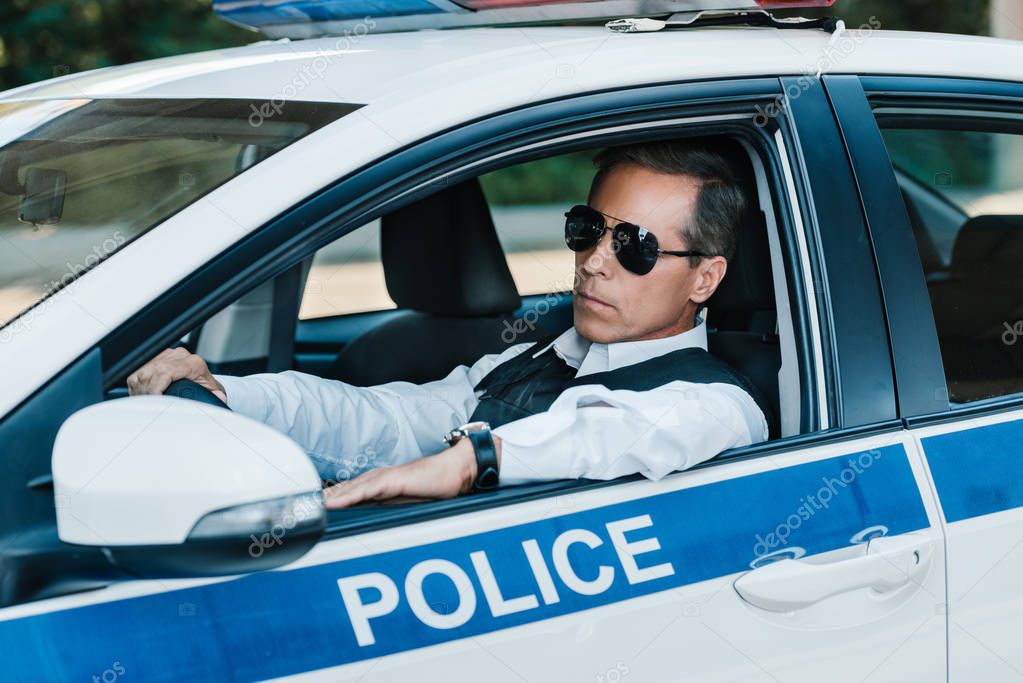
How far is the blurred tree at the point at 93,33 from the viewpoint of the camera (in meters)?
9.55

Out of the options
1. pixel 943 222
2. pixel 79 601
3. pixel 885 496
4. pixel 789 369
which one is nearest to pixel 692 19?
pixel 789 369

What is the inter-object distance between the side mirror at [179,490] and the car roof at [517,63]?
50cm

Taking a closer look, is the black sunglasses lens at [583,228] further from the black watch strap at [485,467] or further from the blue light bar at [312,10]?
the black watch strap at [485,467]

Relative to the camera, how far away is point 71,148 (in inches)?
67.1

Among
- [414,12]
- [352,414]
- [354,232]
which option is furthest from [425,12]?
[352,414]

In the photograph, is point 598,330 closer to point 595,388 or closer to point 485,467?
point 595,388

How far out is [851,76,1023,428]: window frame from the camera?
1.59m

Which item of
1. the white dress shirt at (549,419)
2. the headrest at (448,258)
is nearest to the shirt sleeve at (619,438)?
the white dress shirt at (549,419)

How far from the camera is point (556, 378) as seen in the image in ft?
7.14

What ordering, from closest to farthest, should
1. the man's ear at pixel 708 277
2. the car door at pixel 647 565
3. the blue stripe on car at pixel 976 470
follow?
the car door at pixel 647 565 → the blue stripe on car at pixel 976 470 → the man's ear at pixel 708 277

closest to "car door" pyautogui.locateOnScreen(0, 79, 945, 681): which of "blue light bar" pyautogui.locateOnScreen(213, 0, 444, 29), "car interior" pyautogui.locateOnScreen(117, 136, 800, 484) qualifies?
"car interior" pyautogui.locateOnScreen(117, 136, 800, 484)

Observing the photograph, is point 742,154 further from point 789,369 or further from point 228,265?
point 228,265

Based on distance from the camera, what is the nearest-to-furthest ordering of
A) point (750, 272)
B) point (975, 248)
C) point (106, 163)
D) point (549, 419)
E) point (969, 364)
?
1. point (549, 419)
2. point (106, 163)
3. point (969, 364)
4. point (750, 272)
5. point (975, 248)

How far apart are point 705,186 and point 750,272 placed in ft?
0.54
